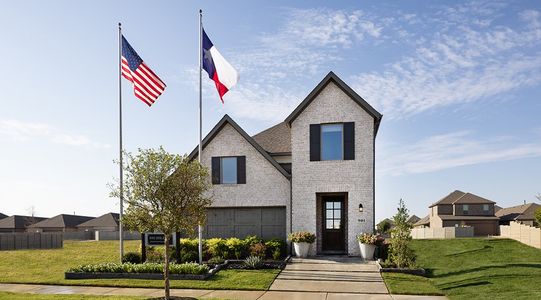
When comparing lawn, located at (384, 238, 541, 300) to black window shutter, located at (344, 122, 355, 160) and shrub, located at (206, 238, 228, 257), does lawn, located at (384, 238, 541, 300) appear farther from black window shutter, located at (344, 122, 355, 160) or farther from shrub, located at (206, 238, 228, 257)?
shrub, located at (206, 238, 228, 257)

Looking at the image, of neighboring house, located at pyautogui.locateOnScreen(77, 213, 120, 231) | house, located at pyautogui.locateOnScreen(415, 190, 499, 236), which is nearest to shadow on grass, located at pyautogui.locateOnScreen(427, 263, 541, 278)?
house, located at pyautogui.locateOnScreen(415, 190, 499, 236)

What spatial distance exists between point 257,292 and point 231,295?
911 millimetres

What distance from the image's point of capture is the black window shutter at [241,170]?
2133 centimetres

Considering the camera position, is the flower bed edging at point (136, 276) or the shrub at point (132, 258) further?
the shrub at point (132, 258)

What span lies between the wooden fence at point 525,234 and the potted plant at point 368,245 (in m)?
13.2

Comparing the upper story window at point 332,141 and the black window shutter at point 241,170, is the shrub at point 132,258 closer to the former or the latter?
the black window shutter at point 241,170

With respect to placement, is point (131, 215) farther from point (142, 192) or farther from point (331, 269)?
point (331, 269)

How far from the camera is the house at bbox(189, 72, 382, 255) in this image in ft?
65.2

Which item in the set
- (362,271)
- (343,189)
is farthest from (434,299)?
(343,189)

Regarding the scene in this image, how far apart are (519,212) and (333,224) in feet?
167

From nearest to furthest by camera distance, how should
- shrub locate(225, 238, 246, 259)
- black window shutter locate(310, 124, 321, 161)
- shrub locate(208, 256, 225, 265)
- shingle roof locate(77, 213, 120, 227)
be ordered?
shrub locate(208, 256, 225, 265)
shrub locate(225, 238, 246, 259)
black window shutter locate(310, 124, 321, 161)
shingle roof locate(77, 213, 120, 227)

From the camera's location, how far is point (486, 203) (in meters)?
54.1

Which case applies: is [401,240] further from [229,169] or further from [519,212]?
[519,212]

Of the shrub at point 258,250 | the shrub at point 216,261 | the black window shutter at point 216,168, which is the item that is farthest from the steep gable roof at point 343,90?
the shrub at point 216,261
